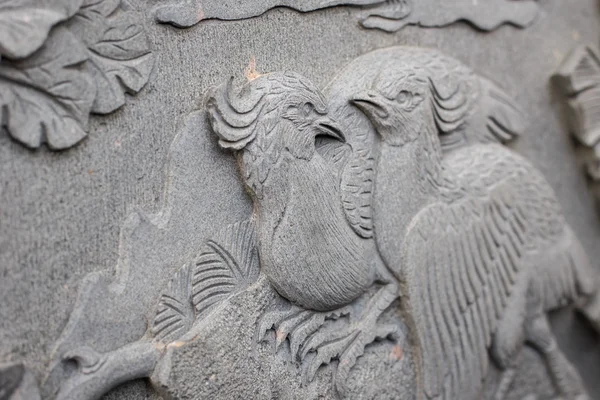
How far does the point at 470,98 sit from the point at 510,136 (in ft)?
0.66

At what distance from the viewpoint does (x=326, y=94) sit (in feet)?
4.95

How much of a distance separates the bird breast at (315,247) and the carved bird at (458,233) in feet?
0.34

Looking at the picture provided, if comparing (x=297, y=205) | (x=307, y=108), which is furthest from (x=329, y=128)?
(x=297, y=205)

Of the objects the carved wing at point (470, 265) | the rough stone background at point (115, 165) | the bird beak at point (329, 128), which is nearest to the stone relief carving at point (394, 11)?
the rough stone background at point (115, 165)

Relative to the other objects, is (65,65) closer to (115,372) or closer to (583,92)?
(115,372)

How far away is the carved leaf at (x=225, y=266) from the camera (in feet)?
4.35

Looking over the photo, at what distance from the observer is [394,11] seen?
Answer: 64.7 inches

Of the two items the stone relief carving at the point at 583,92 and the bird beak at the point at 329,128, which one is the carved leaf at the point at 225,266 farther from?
the stone relief carving at the point at 583,92

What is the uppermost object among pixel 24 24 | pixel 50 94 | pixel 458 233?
pixel 24 24

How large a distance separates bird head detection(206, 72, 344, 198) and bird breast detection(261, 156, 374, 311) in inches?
1.5

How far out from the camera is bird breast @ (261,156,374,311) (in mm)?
1392

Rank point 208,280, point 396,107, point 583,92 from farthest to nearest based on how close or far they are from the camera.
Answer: point 583,92 → point 396,107 → point 208,280

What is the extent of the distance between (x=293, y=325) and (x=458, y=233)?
18.6 inches

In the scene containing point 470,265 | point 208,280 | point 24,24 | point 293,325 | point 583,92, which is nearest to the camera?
point 24,24
